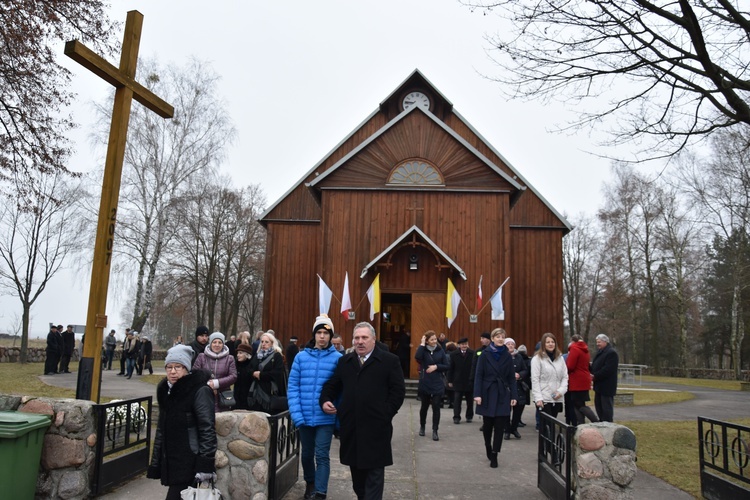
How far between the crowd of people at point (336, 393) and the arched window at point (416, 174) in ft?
30.5

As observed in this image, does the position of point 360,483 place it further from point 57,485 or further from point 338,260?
point 338,260

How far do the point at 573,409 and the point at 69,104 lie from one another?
10.5m

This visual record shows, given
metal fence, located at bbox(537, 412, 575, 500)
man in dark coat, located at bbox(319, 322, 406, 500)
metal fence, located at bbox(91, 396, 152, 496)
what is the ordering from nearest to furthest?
man in dark coat, located at bbox(319, 322, 406, 500)
metal fence, located at bbox(537, 412, 575, 500)
metal fence, located at bbox(91, 396, 152, 496)

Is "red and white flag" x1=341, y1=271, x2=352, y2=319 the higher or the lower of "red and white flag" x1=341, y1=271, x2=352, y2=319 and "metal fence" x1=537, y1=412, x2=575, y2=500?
the higher

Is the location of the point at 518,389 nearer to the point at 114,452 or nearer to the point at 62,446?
the point at 114,452

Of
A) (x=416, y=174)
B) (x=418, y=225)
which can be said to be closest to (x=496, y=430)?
(x=418, y=225)

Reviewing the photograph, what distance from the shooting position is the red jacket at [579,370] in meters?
10.2

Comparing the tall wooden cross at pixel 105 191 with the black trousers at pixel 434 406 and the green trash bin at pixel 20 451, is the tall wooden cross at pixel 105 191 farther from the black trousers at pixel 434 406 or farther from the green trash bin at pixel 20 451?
the black trousers at pixel 434 406

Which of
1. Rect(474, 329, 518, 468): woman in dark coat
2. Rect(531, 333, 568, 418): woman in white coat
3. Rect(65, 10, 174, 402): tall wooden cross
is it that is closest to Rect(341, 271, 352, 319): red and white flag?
Rect(531, 333, 568, 418): woman in white coat

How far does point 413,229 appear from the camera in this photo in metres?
18.3

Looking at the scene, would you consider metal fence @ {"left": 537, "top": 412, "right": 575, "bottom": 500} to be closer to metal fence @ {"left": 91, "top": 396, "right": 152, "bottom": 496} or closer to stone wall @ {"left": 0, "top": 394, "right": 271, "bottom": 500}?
stone wall @ {"left": 0, "top": 394, "right": 271, "bottom": 500}

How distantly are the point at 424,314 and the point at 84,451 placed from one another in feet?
44.7

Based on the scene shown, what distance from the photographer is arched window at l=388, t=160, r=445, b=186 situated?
64.5 ft

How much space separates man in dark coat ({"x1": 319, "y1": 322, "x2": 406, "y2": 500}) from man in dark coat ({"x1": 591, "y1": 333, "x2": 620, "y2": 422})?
6.20 m
